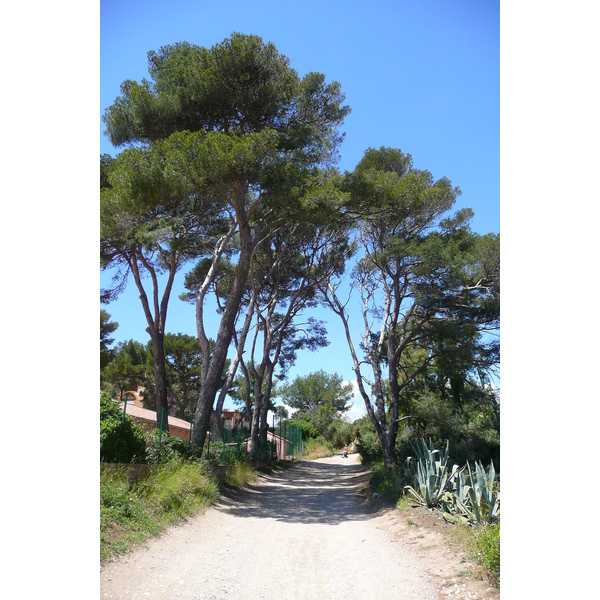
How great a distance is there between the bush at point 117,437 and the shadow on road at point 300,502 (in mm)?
1952

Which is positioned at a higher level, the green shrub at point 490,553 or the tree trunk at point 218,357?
the tree trunk at point 218,357

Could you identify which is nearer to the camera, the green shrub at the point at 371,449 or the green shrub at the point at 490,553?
the green shrub at the point at 490,553

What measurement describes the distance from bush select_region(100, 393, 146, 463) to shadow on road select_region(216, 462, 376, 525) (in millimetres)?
1952

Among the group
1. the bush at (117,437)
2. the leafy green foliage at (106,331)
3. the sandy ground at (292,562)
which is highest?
the leafy green foliage at (106,331)

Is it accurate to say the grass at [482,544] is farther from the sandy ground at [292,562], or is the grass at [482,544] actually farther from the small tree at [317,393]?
the small tree at [317,393]

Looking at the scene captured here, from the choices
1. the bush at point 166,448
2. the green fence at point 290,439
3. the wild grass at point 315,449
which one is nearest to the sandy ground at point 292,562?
the bush at point 166,448

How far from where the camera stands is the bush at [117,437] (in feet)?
22.8

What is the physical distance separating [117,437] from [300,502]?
4754mm

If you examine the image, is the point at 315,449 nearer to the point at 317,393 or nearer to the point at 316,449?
the point at 316,449

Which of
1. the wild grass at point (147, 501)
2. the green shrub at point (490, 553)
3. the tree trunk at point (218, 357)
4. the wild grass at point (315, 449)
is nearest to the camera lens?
the green shrub at point (490, 553)

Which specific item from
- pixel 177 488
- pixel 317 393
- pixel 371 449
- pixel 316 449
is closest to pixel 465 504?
pixel 177 488

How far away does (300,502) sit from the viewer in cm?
1056
